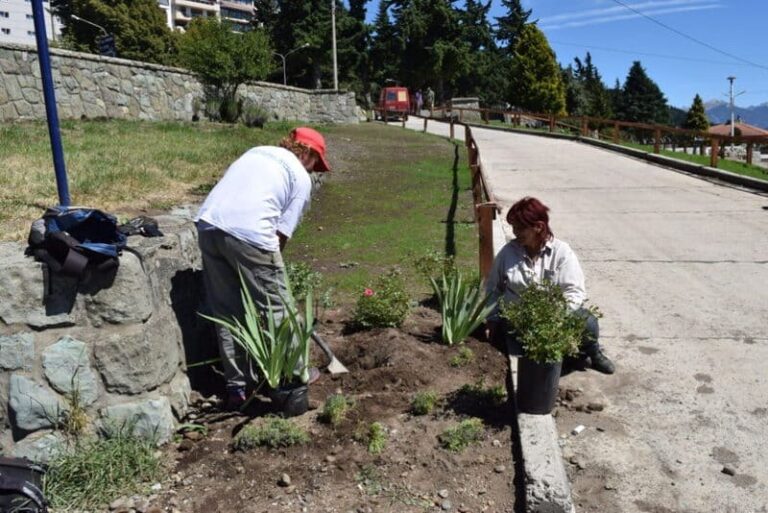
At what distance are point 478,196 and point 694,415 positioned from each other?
4765 millimetres

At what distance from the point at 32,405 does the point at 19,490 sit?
50cm

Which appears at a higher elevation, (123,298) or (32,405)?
(123,298)

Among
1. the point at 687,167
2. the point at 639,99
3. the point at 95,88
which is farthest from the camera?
the point at 639,99

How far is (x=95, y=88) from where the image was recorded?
13.2 m

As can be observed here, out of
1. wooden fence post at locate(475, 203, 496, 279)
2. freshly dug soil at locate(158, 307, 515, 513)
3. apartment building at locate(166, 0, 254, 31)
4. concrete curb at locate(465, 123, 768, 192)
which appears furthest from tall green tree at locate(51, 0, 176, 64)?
freshly dug soil at locate(158, 307, 515, 513)

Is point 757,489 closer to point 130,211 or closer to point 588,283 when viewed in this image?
point 588,283

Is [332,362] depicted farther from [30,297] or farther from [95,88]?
[95,88]

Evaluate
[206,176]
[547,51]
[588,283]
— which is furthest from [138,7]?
[588,283]

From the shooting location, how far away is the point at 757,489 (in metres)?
3.21

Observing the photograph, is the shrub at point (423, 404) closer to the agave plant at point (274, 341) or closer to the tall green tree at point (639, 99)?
the agave plant at point (274, 341)

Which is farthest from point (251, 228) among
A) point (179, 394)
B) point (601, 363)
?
point (601, 363)

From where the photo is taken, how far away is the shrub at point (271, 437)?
3.48 m

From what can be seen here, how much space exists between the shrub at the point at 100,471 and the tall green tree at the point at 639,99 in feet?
248

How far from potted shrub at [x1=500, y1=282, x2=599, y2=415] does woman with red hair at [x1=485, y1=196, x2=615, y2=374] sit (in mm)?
664
